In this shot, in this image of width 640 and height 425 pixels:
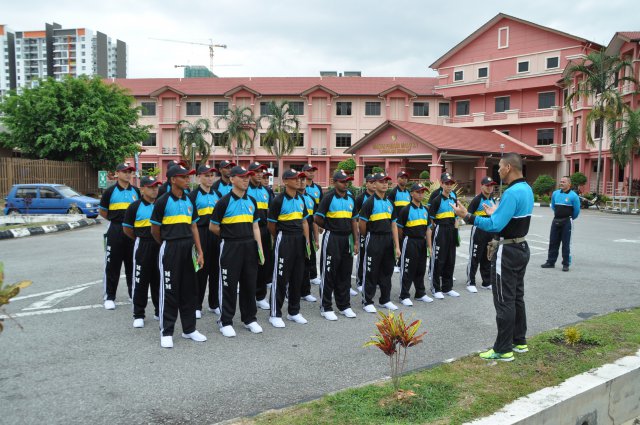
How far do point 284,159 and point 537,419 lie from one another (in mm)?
47103

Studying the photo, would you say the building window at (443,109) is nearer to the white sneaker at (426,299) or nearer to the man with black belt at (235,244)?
the white sneaker at (426,299)

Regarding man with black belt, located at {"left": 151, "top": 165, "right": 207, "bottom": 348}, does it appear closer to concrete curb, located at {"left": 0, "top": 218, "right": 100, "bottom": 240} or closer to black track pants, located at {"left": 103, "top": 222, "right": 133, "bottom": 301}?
black track pants, located at {"left": 103, "top": 222, "right": 133, "bottom": 301}

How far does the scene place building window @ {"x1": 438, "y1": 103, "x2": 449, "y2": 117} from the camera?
1892 inches

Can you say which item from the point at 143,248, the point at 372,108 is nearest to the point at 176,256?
the point at 143,248

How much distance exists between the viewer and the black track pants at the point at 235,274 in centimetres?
590

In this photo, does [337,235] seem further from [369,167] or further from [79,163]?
[369,167]

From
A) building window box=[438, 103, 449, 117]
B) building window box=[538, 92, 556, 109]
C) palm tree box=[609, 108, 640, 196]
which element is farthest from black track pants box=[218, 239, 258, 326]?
building window box=[438, 103, 449, 117]

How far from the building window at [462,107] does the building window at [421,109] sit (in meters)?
2.90

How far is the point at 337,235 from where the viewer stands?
6.83m

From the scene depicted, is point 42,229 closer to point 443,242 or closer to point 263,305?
point 263,305

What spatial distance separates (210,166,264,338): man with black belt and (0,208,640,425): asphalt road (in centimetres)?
43

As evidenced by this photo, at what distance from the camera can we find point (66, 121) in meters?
26.3

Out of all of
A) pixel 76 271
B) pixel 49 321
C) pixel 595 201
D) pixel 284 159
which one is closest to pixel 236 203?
pixel 49 321

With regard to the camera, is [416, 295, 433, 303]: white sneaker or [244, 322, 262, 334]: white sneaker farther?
[416, 295, 433, 303]: white sneaker
